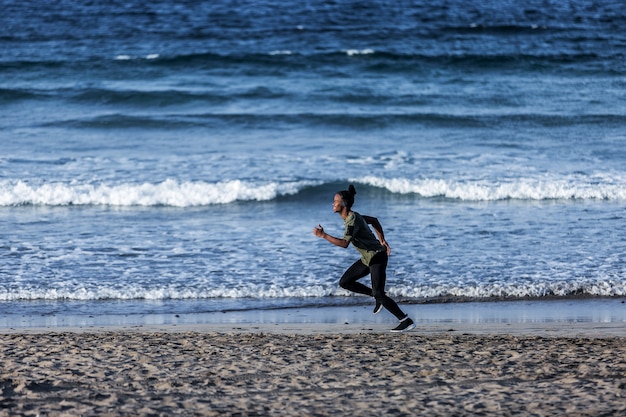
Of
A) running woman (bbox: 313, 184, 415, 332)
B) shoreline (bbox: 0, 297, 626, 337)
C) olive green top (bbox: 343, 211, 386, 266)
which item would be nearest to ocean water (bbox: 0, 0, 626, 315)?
shoreline (bbox: 0, 297, 626, 337)

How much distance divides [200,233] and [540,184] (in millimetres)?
5913

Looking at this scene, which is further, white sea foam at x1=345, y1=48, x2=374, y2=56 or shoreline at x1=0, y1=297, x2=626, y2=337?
white sea foam at x1=345, y1=48, x2=374, y2=56

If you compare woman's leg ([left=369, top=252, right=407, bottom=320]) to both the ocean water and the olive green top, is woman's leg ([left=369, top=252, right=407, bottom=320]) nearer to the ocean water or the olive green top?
the olive green top

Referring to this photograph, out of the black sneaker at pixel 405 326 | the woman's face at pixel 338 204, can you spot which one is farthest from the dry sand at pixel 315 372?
the woman's face at pixel 338 204

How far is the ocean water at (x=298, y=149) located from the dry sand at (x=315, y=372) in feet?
6.01

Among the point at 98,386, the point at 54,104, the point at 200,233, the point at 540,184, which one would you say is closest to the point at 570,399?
the point at 98,386

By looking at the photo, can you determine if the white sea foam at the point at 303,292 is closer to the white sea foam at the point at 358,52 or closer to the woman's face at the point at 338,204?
the woman's face at the point at 338,204

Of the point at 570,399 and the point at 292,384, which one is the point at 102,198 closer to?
the point at 292,384

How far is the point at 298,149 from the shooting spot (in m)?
19.8

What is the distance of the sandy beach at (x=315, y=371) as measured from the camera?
Result: 6.32 m

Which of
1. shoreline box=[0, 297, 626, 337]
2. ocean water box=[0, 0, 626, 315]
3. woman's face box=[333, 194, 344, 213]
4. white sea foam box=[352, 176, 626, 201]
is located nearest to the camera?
woman's face box=[333, 194, 344, 213]

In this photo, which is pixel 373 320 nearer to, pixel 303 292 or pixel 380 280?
pixel 380 280

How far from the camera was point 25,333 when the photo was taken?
880 centimetres

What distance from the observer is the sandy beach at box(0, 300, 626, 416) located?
6320mm
